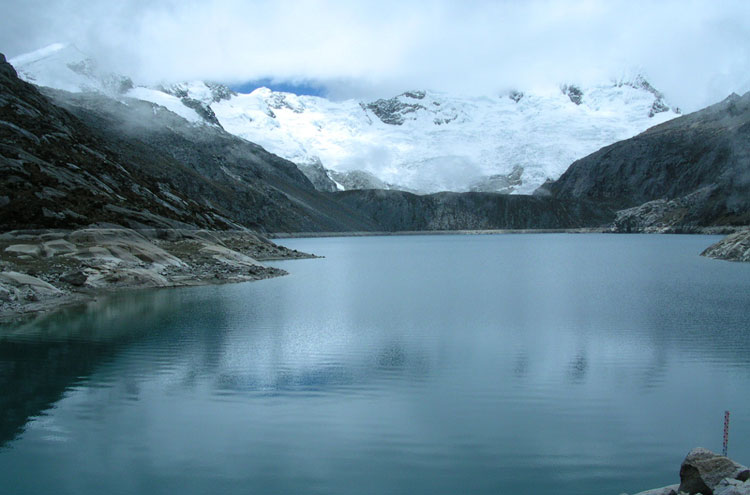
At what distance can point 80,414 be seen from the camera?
720 inches

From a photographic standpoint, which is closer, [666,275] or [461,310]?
[461,310]

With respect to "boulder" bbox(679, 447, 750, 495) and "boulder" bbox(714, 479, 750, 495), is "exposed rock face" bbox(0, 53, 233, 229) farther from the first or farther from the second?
"boulder" bbox(714, 479, 750, 495)

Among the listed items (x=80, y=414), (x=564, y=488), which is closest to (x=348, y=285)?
(x=80, y=414)

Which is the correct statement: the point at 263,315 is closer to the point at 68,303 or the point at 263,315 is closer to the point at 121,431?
the point at 68,303

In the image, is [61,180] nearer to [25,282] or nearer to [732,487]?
[25,282]

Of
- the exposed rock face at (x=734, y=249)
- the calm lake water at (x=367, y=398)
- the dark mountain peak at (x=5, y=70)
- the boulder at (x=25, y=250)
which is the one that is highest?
the dark mountain peak at (x=5, y=70)

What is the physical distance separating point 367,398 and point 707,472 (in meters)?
10.4

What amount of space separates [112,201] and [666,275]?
211 feet

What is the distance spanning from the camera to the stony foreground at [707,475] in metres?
11.1

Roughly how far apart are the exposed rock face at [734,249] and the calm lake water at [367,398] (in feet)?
167

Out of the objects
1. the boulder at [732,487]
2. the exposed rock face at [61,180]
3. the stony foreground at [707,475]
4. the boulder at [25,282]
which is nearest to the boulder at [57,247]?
the boulder at [25,282]

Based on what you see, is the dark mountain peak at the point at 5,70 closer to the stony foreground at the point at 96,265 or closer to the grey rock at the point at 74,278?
the stony foreground at the point at 96,265

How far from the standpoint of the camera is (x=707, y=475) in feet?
37.4

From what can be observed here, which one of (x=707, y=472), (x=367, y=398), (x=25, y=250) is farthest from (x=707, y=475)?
(x=25, y=250)
